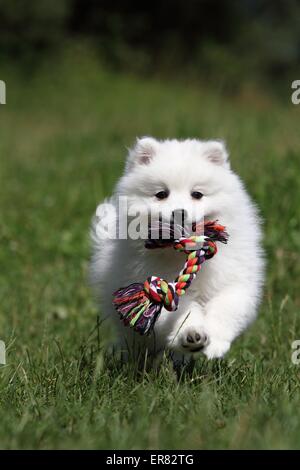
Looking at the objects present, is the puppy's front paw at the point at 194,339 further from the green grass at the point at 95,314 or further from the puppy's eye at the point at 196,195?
the puppy's eye at the point at 196,195

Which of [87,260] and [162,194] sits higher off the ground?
[162,194]

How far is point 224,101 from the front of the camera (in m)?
15.3

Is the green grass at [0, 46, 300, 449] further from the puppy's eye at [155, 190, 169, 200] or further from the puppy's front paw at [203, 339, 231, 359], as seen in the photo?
the puppy's eye at [155, 190, 169, 200]

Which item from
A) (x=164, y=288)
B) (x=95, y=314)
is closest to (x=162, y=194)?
(x=164, y=288)

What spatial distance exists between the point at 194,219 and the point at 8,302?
2.32 m

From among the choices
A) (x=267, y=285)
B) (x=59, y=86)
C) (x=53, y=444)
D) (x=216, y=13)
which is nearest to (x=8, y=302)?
(x=267, y=285)

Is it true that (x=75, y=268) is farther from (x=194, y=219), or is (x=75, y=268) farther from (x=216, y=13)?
(x=216, y=13)

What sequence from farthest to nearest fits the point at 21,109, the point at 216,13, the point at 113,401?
1. the point at 216,13
2. the point at 21,109
3. the point at 113,401

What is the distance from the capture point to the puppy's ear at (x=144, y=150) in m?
3.26

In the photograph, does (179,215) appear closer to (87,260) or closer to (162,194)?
(162,194)

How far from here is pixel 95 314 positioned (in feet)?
16.2

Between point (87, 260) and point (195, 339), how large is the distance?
305cm

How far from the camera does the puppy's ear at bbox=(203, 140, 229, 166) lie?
3.25m

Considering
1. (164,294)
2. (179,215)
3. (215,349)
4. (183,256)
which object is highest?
(179,215)
